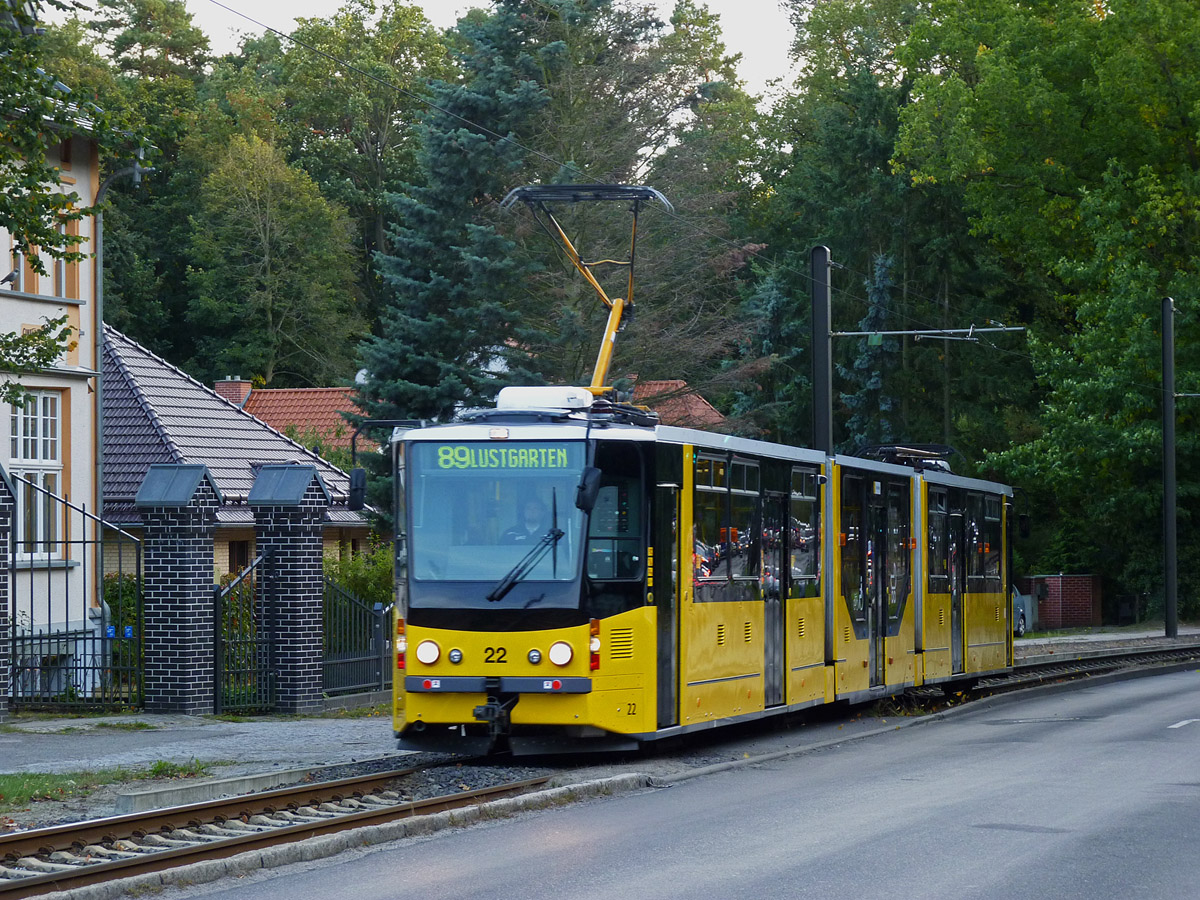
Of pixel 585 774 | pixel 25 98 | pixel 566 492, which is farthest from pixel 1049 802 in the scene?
pixel 25 98

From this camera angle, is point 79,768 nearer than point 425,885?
No

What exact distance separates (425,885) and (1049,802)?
540 cm

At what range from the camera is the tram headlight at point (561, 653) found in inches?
565

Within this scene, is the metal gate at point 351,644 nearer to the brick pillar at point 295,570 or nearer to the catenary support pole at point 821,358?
the brick pillar at point 295,570

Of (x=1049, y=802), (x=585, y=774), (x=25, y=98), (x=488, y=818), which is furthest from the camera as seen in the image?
(x=25, y=98)

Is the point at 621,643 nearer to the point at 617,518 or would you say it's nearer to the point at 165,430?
the point at 617,518

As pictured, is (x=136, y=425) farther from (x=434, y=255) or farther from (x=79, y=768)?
(x=79, y=768)

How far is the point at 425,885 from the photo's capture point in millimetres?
9164

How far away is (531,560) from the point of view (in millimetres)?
14570

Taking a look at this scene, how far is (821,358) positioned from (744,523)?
12.1 metres

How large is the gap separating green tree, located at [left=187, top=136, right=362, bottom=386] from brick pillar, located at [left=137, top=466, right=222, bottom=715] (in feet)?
136

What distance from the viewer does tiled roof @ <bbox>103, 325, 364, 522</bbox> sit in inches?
1286

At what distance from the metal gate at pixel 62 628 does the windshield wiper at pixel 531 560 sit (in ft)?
16.3

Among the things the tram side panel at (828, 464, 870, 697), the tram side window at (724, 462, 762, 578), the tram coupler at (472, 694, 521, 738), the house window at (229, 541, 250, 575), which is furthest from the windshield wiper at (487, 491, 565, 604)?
the house window at (229, 541, 250, 575)
